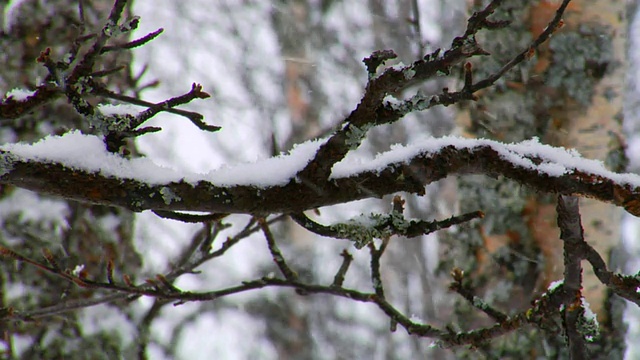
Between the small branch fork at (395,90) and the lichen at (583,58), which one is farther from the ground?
the lichen at (583,58)

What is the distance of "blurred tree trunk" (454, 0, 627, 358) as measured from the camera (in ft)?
6.19

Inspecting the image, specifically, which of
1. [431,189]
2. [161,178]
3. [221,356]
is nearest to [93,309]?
[161,178]

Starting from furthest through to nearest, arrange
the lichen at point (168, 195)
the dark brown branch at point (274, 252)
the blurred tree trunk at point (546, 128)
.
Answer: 1. the blurred tree trunk at point (546, 128)
2. the dark brown branch at point (274, 252)
3. the lichen at point (168, 195)

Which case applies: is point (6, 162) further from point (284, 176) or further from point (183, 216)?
point (284, 176)

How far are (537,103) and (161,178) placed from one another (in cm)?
154

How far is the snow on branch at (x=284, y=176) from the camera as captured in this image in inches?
35.3

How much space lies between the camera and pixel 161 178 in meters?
0.95

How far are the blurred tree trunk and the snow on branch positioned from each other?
2.96 feet

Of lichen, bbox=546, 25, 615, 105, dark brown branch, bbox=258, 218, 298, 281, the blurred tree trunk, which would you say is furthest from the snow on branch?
lichen, bbox=546, 25, 615, 105

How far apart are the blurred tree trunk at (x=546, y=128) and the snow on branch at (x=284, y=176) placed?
35.5 inches

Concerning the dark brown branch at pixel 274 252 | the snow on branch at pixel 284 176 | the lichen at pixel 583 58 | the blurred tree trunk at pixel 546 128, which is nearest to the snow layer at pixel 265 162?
the snow on branch at pixel 284 176

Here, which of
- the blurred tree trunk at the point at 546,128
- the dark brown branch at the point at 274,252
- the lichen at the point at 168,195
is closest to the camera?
the lichen at the point at 168,195

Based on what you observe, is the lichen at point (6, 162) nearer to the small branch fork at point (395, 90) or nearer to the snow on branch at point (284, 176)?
the snow on branch at point (284, 176)

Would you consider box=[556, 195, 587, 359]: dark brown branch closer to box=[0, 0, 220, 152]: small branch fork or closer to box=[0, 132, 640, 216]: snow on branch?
box=[0, 132, 640, 216]: snow on branch
